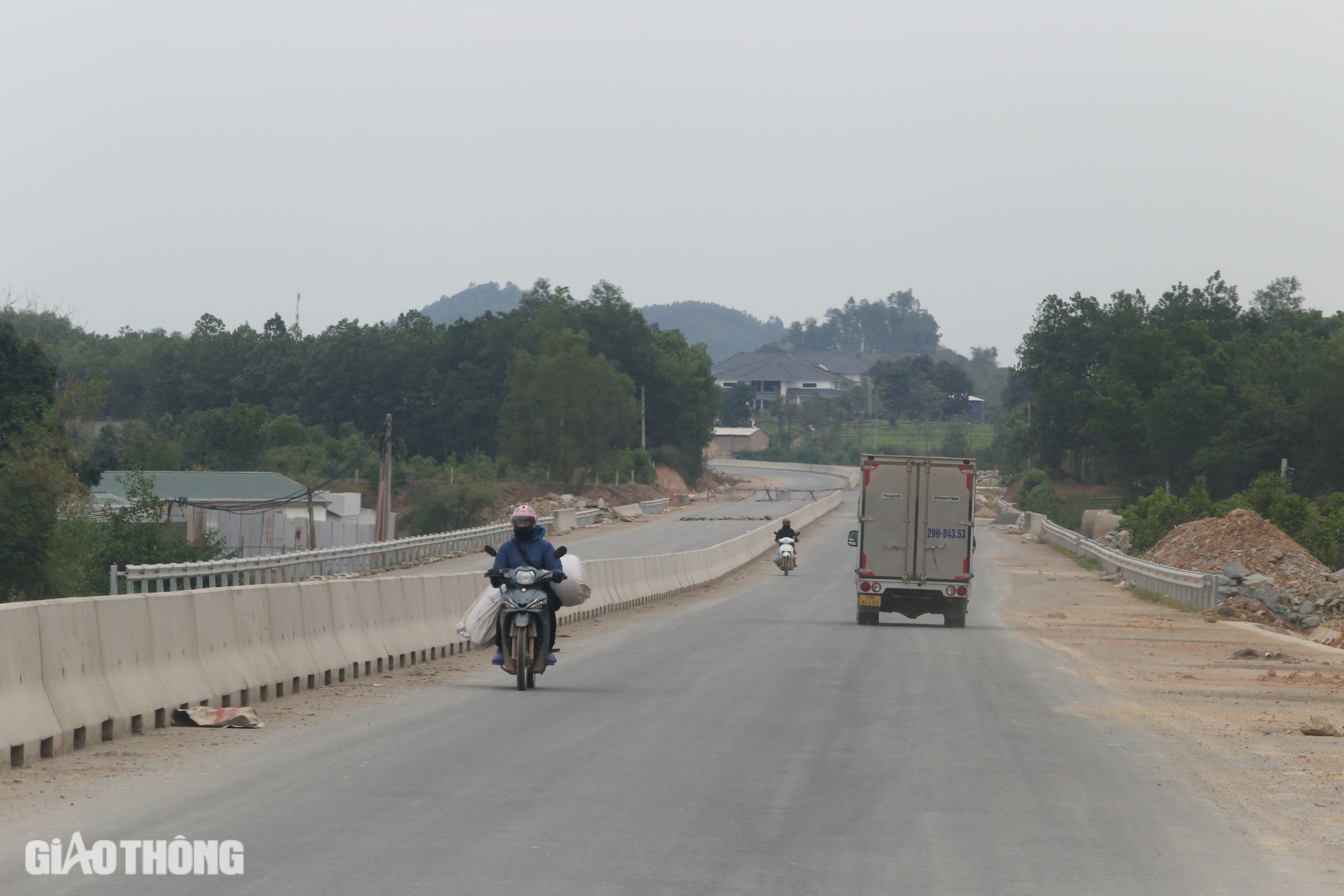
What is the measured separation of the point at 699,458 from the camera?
450 ft

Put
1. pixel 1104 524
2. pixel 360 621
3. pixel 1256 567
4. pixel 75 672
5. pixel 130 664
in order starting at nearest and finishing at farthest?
pixel 75 672 → pixel 130 664 → pixel 360 621 → pixel 1256 567 → pixel 1104 524

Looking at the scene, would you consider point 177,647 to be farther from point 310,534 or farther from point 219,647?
point 310,534

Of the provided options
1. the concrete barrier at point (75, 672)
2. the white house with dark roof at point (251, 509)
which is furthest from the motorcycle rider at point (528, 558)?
the white house with dark roof at point (251, 509)

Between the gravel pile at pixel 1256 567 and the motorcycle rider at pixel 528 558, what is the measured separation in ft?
75.0

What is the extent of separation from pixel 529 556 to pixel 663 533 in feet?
200

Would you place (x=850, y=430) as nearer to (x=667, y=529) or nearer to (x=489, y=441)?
(x=489, y=441)

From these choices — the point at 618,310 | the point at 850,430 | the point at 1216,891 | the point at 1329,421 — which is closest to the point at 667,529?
the point at 1329,421

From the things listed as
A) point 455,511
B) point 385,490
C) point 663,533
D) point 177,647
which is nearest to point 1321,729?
point 177,647

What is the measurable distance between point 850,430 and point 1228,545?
144564mm

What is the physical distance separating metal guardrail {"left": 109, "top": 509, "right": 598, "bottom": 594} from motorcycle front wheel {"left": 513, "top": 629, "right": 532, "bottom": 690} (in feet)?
48.5

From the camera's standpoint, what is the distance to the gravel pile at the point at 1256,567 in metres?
35.3

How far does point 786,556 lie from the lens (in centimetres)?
5075

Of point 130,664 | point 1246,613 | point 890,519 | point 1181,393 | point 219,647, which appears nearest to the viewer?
point 130,664

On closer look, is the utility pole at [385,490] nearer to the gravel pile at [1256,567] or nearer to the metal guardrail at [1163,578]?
the metal guardrail at [1163,578]
